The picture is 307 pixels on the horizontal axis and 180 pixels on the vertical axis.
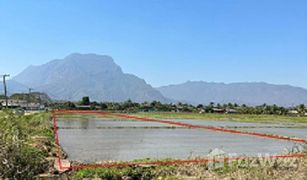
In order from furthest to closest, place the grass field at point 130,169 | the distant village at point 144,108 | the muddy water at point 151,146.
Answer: the distant village at point 144,108, the muddy water at point 151,146, the grass field at point 130,169

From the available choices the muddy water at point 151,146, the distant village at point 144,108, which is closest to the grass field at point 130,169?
the muddy water at point 151,146

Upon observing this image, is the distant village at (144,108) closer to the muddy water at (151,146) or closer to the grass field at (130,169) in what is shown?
the muddy water at (151,146)

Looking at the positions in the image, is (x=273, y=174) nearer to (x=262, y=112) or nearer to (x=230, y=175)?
(x=230, y=175)

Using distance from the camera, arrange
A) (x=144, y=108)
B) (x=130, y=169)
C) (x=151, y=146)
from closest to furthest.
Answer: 1. (x=130, y=169)
2. (x=151, y=146)
3. (x=144, y=108)

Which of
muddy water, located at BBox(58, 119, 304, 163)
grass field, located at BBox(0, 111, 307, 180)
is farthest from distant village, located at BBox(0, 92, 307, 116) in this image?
grass field, located at BBox(0, 111, 307, 180)

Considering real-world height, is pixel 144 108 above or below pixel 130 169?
above

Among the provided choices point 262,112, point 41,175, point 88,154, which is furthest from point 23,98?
point 41,175

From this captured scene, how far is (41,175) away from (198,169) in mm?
3278

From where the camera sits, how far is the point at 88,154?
50.4 feet

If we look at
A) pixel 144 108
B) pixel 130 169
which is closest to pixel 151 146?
pixel 130 169

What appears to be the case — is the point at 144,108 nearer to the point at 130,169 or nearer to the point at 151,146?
the point at 151,146

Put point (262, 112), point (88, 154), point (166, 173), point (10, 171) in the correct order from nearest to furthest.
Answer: point (10, 171) < point (166, 173) < point (88, 154) < point (262, 112)

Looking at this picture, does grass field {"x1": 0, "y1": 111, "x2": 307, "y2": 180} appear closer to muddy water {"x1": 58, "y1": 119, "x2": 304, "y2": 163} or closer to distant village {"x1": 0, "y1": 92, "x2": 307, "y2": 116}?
muddy water {"x1": 58, "y1": 119, "x2": 304, "y2": 163}

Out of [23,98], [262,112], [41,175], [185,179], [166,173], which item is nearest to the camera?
Answer: [41,175]
